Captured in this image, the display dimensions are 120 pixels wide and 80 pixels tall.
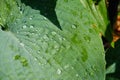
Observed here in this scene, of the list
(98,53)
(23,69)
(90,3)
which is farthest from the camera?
(90,3)

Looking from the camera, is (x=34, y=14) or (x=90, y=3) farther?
(x=90, y=3)

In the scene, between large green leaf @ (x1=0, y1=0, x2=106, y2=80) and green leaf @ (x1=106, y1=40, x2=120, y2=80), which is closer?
large green leaf @ (x1=0, y1=0, x2=106, y2=80)

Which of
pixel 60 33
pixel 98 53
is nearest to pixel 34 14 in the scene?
pixel 60 33

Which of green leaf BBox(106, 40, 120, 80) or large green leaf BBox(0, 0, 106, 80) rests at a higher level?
large green leaf BBox(0, 0, 106, 80)

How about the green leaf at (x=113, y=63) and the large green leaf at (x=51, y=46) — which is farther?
the green leaf at (x=113, y=63)

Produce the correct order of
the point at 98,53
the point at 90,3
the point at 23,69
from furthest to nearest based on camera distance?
the point at 90,3, the point at 98,53, the point at 23,69

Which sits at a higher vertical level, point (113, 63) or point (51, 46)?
point (51, 46)

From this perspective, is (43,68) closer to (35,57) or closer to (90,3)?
(35,57)

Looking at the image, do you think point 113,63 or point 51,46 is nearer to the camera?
point 51,46
